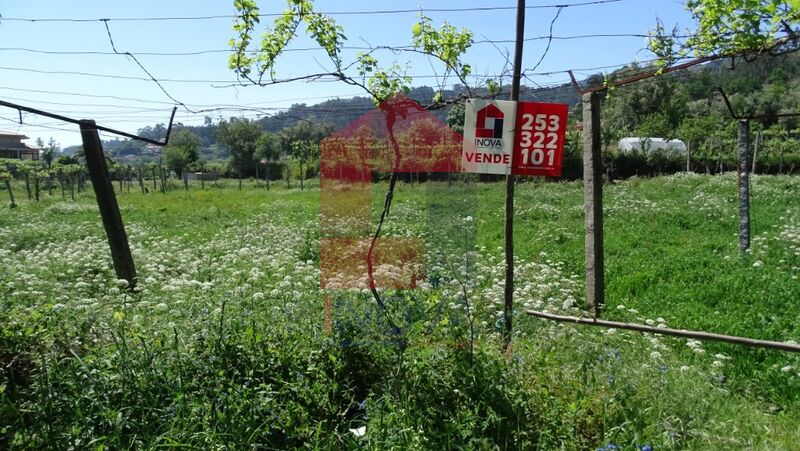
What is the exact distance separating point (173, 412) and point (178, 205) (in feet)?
62.5

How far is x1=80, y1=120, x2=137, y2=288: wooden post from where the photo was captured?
6090 mm

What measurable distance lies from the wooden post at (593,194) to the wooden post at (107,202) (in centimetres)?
560

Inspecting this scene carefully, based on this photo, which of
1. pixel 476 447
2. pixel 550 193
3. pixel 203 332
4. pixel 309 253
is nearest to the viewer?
pixel 476 447

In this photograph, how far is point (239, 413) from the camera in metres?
3.19

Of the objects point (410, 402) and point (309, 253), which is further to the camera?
point (309, 253)

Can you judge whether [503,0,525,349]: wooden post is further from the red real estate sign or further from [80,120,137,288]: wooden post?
[80,120,137,288]: wooden post

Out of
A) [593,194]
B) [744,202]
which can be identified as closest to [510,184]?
[593,194]

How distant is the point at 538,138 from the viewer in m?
4.33

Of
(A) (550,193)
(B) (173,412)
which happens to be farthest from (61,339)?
(A) (550,193)

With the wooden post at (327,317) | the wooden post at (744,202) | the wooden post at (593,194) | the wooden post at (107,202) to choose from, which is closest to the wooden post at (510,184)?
the wooden post at (593,194)

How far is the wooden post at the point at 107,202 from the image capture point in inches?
240

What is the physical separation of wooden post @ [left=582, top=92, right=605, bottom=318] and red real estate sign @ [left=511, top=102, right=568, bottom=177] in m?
1.47

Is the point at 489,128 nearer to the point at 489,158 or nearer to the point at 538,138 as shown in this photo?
the point at 489,158

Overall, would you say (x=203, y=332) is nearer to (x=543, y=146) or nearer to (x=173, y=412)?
(x=173, y=412)
